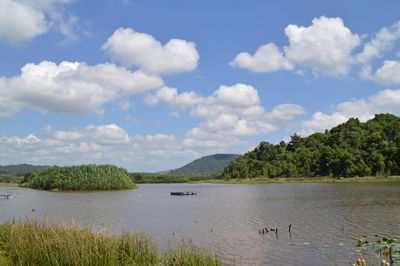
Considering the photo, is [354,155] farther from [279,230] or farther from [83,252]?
[83,252]

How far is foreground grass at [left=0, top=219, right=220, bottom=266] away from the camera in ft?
57.0

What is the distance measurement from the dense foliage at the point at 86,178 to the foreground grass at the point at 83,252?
111 meters

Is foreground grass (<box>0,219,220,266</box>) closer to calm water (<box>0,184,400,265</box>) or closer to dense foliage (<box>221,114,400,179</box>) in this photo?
calm water (<box>0,184,400,265</box>)

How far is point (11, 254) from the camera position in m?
20.4

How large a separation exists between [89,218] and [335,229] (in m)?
30.9

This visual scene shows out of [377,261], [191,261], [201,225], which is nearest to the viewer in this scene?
[191,261]

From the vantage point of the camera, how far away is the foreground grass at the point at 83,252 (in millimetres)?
17359

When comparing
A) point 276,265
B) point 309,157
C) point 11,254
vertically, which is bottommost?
point 276,265

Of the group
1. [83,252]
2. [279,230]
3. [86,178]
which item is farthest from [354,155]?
[83,252]

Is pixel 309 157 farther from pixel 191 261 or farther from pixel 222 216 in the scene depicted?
pixel 191 261

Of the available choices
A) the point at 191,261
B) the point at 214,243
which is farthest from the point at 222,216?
the point at 191,261

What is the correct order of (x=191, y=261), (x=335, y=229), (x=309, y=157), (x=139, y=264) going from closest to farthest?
(x=191, y=261)
(x=139, y=264)
(x=335, y=229)
(x=309, y=157)


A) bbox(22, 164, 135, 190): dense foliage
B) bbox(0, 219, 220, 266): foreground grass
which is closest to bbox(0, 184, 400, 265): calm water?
bbox(0, 219, 220, 266): foreground grass

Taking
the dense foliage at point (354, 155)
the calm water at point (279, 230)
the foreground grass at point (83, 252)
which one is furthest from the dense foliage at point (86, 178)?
the foreground grass at point (83, 252)
